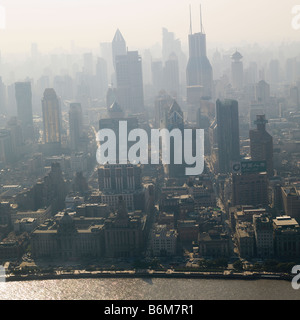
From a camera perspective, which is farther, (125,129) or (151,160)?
(125,129)

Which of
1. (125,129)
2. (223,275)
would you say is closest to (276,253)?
(223,275)

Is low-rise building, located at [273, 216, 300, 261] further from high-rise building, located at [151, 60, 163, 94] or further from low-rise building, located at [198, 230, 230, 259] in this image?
high-rise building, located at [151, 60, 163, 94]

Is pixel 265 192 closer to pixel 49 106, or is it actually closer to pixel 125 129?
pixel 125 129

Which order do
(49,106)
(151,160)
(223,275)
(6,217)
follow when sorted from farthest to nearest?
(49,106), (151,160), (6,217), (223,275)

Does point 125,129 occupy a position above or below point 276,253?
above

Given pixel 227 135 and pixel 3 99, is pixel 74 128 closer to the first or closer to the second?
pixel 227 135

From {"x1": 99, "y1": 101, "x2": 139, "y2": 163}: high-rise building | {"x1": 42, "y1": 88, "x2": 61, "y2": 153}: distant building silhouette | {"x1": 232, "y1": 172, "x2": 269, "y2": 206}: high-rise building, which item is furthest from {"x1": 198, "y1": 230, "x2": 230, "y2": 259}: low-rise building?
{"x1": 42, "y1": 88, "x2": 61, "y2": 153}: distant building silhouette

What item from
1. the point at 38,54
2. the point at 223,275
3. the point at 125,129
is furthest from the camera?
the point at 38,54

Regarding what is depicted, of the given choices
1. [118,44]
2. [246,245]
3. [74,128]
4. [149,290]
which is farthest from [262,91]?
[149,290]
